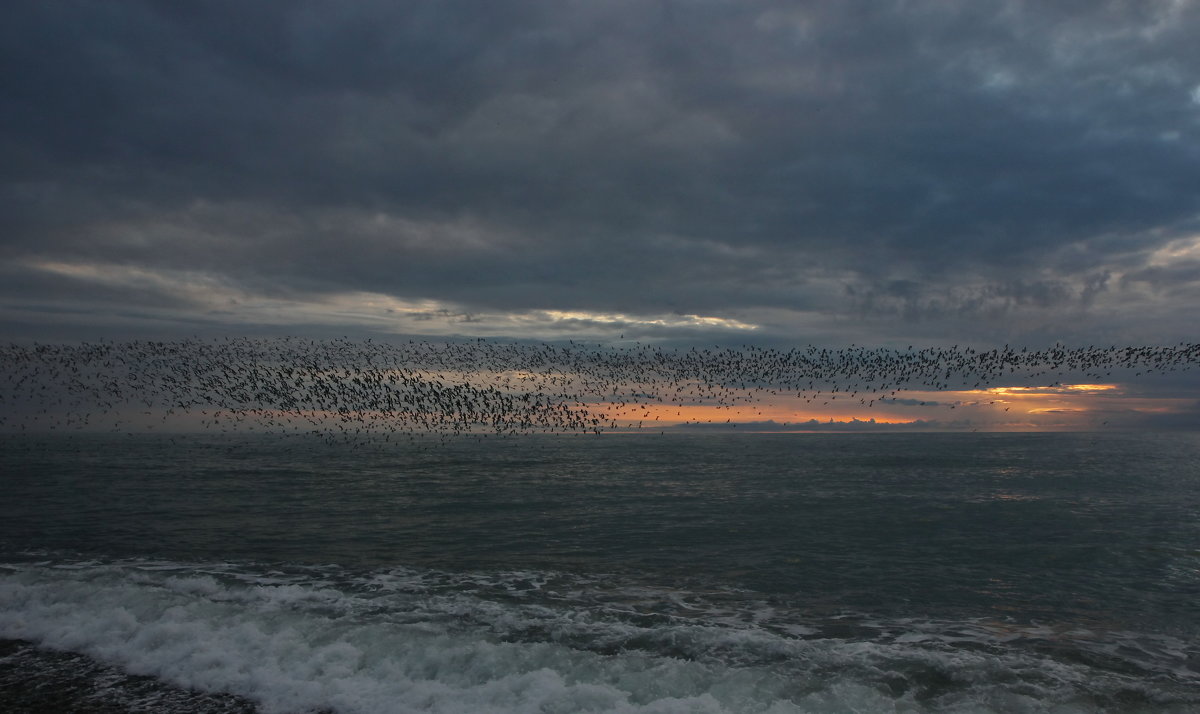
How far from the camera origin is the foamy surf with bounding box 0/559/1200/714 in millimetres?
10750

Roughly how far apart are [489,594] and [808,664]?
8.01m

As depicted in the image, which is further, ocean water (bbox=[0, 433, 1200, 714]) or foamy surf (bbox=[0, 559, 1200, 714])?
ocean water (bbox=[0, 433, 1200, 714])

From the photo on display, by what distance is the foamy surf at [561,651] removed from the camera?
10750 millimetres

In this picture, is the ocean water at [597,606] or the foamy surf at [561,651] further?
the ocean water at [597,606]

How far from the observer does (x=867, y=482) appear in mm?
48812

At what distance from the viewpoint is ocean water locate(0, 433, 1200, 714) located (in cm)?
1098

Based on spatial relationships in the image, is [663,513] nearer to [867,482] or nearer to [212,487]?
[867,482]

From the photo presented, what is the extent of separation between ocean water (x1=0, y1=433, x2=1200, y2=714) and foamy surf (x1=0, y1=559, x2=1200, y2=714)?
0.06 metres

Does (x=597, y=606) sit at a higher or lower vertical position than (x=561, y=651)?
lower

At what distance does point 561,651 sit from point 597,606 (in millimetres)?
3550

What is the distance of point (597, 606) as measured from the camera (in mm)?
15930

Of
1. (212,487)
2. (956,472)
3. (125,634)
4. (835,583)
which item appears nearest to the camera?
(125,634)

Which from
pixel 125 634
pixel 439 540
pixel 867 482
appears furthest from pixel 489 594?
pixel 867 482

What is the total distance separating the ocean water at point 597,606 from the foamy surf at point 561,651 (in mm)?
60
